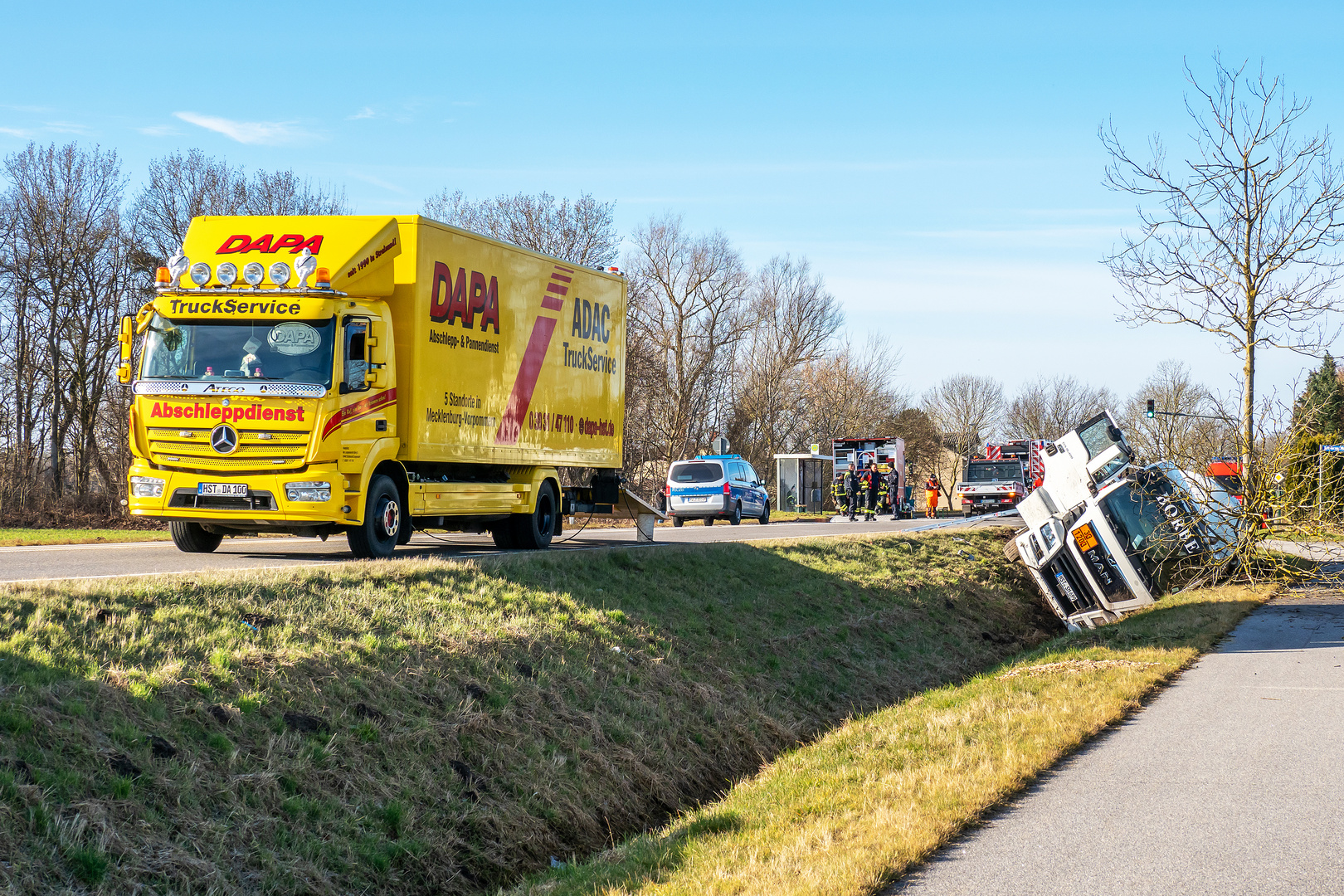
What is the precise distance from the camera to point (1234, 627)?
46.9 ft

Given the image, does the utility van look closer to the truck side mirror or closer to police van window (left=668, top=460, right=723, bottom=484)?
the truck side mirror

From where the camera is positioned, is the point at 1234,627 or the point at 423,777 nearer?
the point at 423,777

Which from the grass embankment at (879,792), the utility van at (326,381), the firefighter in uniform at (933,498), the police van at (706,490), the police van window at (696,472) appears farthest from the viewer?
the firefighter in uniform at (933,498)

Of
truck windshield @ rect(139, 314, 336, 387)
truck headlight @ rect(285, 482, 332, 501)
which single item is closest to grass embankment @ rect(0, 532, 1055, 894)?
truck headlight @ rect(285, 482, 332, 501)

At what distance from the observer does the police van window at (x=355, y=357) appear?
11938 millimetres

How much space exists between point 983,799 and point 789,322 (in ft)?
184

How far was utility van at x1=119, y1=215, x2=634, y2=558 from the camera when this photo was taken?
11.6 meters

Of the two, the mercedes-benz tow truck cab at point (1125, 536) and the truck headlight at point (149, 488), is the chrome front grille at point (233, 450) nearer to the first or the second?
the truck headlight at point (149, 488)

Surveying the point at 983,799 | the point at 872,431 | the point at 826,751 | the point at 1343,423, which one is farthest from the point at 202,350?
the point at 872,431

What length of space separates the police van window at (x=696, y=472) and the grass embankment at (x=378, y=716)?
17494 millimetres

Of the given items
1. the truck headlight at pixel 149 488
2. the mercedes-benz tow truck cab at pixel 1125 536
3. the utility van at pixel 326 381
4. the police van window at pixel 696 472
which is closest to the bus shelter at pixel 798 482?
the police van window at pixel 696 472

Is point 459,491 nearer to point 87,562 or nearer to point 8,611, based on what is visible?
point 87,562

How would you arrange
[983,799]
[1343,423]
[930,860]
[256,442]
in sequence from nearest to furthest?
[930,860], [983,799], [256,442], [1343,423]

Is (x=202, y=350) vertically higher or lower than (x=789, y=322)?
lower
